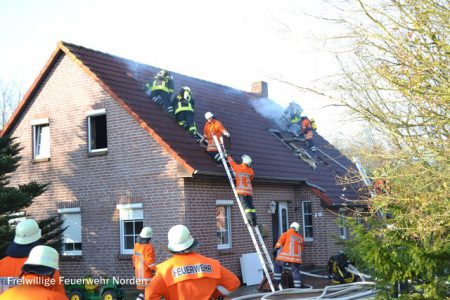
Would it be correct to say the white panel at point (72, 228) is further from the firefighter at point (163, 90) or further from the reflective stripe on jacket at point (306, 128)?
the reflective stripe on jacket at point (306, 128)

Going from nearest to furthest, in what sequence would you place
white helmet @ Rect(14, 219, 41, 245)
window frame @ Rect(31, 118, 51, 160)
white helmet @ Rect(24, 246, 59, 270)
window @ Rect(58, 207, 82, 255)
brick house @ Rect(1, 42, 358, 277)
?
1. white helmet @ Rect(24, 246, 59, 270)
2. white helmet @ Rect(14, 219, 41, 245)
3. brick house @ Rect(1, 42, 358, 277)
4. window @ Rect(58, 207, 82, 255)
5. window frame @ Rect(31, 118, 51, 160)

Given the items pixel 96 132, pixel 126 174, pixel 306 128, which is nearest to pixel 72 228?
pixel 126 174

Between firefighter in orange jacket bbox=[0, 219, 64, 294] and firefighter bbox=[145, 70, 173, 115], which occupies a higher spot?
firefighter bbox=[145, 70, 173, 115]

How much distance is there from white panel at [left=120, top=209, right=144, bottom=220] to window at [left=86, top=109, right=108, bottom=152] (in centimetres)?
203

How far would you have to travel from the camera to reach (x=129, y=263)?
15.9m

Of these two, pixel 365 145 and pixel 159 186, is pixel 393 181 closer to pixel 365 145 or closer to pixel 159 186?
pixel 365 145

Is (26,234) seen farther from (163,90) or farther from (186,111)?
(163,90)

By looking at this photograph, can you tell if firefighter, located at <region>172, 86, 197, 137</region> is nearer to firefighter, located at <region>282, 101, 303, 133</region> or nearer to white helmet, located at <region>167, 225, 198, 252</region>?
firefighter, located at <region>282, 101, 303, 133</region>

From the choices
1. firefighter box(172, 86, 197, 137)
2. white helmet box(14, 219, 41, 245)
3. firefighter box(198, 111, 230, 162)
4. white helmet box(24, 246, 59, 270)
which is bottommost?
white helmet box(24, 246, 59, 270)

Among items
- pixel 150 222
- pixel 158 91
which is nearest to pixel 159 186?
pixel 150 222

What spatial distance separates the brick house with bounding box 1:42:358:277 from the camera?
1584cm

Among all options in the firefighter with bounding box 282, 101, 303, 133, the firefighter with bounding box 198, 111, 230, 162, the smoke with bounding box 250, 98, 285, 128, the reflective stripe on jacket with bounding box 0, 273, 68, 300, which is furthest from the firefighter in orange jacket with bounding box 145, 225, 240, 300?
the smoke with bounding box 250, 98, 285, 128

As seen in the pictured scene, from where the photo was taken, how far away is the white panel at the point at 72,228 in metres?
17.2

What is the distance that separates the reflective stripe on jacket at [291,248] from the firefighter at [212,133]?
284 centimetres
